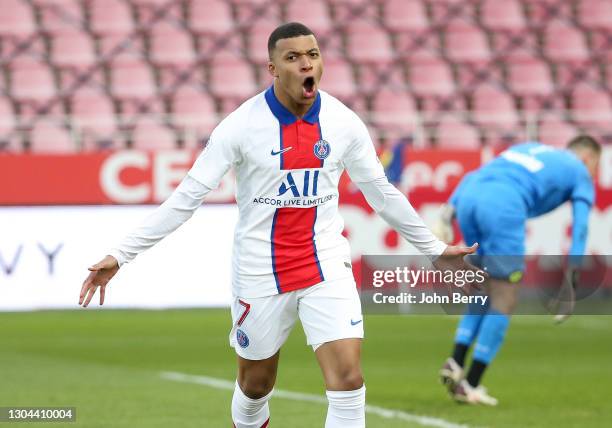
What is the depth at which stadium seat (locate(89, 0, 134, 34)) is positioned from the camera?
64.1ft

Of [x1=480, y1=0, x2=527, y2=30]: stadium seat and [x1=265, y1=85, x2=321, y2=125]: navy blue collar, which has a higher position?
[x1=480, y1=0, x2=527, y2=30]: stadium seat

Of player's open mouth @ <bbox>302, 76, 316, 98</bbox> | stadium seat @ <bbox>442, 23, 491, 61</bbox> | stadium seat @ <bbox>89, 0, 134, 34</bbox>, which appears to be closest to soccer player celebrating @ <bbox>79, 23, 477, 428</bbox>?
player's open mouth @ <bbox>302, 76, 316, 98</bbox>

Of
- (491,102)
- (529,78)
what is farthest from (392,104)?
(529,78)

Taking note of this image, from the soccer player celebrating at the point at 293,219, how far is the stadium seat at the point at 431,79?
581 inches

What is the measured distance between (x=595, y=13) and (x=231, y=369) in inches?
547

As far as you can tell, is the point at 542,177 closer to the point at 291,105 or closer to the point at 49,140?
the point at 291,105

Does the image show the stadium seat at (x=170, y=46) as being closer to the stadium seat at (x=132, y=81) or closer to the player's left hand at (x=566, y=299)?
the stadium seat at (x=132, y=81)

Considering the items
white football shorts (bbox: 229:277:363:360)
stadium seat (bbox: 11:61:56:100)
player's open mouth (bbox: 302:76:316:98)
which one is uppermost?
player's open mouth (bbox: 302:76:316:98)

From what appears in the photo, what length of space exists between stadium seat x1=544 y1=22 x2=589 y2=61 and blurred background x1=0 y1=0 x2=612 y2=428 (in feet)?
0.13

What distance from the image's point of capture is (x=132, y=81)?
18.9m

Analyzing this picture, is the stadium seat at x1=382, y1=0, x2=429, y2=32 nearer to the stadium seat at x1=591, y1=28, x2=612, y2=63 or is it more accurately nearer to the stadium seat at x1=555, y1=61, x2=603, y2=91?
the stadium seat at x1=555, y1=61, x2=603, y2=91

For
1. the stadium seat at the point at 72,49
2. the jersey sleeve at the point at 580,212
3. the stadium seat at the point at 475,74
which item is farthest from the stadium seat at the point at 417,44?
the jersey sleeve at the point at 580,212

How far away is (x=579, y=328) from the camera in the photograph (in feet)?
48.2

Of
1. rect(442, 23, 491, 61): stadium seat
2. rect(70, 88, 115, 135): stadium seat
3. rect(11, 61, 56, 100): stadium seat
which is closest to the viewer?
rect(70, 88, 115, 135): stadium seat
